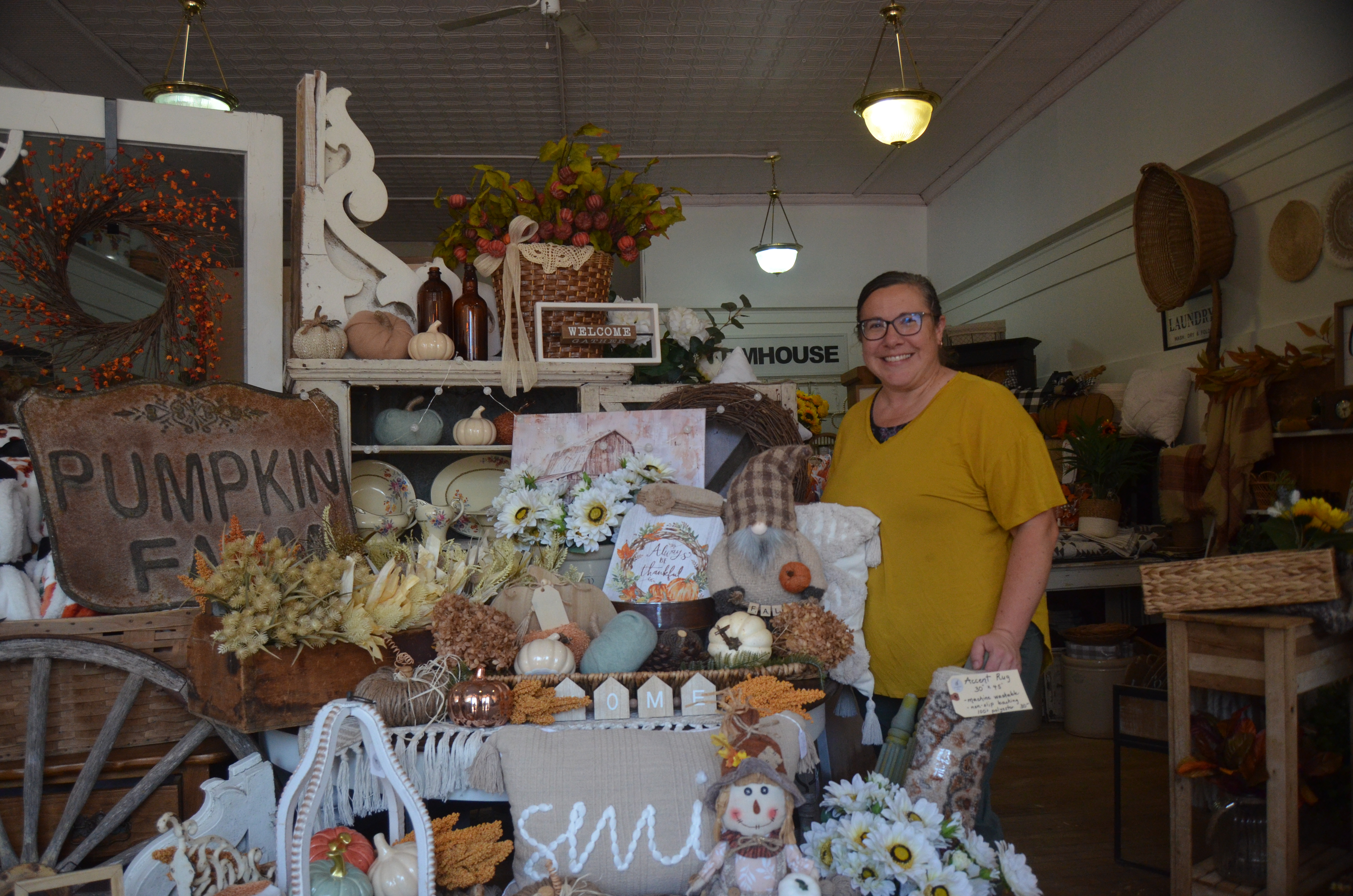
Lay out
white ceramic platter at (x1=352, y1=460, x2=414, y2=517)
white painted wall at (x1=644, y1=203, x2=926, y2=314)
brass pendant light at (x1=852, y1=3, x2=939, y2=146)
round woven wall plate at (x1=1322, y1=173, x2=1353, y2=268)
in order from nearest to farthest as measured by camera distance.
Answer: white ceramic platter at (x1=352, y1=460, x2=414, y2=517), round woven wall plate at (x1=1322, y1=173, x2=1353, y2=268), brass pendant light at (x1=852, y1=3, x2=939, y2=146), white painted wall at (x1=644, y1=203, x2=926, y2=314)

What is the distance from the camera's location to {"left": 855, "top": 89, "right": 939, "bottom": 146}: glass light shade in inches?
184

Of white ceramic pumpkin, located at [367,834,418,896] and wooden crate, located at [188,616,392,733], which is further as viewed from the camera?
wooden crate, located at [188,616,392,733]

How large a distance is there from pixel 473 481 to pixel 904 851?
182 centimetres

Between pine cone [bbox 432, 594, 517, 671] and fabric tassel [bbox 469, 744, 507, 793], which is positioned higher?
pine cone [bbox 432, 594, 517, 671]

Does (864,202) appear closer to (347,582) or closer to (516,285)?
(516,285)

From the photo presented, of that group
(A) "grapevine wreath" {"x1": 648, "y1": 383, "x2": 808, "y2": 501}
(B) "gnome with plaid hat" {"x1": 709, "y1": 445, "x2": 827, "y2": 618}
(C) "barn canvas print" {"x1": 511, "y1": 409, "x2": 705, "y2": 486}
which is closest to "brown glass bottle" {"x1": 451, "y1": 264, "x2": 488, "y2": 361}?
(C) "barn canvas print" {"x1": 511, "y1": 409, "x2": 705, "y2": 486}

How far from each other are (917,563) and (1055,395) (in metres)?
3.74

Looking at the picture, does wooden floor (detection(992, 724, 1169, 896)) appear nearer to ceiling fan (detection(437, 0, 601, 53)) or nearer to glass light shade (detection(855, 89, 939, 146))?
glass light shade (detection(855, 89, 939, 146))

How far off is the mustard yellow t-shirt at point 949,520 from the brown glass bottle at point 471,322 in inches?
51.7

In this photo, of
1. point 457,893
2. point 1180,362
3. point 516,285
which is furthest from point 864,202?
point 457,893

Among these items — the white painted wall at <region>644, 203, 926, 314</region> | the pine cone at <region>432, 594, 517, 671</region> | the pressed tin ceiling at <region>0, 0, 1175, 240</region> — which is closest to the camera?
the pine cone at <region>432, 594, 517, 671</region>

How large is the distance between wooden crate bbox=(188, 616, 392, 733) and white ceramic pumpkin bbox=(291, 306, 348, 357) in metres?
0.97

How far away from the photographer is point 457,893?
1.55 metres

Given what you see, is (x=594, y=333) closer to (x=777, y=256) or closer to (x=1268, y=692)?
(x=1268, y=692)
